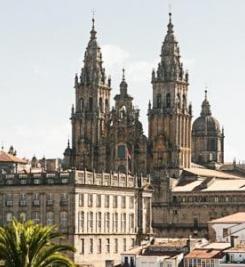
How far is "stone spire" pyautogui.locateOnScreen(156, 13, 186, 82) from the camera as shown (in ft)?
561

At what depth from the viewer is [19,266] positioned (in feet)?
161

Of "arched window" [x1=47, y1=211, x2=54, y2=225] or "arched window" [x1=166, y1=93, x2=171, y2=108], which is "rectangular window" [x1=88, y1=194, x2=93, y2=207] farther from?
"arched window" [x1=166, y1=93, x2=171, y2=108]

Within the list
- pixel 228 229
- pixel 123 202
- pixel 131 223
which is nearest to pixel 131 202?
pixel 123 202

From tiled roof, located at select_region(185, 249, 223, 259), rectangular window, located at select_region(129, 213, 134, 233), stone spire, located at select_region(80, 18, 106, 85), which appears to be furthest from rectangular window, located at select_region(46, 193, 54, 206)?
stone spire, located at select_region(80, 18, 106, 85)

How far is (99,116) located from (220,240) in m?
76.9

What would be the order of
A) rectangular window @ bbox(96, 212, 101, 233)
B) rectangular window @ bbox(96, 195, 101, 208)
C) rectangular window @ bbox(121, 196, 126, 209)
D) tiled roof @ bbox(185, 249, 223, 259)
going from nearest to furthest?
tiled roof @ bbox(185, 249, 223, 259)
rectangular window @ bbox(96, 212, 101, 233)
rectangular window @ bbox(96, 195, 101, 208)
rectangular window @ bbox(121, 196, 126, 209)

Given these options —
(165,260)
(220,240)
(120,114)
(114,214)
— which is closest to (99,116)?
(120,114)

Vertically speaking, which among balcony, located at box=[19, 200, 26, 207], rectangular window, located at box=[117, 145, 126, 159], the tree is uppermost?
rectangular window, located at box=[117, 145, 126, 159]

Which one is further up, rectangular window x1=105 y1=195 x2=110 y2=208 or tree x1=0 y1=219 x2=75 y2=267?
rectangular window x1=105 y1=195 x2=110 y2=208

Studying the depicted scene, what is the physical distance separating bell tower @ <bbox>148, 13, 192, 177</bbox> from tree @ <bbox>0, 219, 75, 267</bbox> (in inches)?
4701

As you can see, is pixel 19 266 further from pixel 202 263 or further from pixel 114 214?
pixel 114 214

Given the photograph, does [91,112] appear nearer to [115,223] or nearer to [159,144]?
[159,144]

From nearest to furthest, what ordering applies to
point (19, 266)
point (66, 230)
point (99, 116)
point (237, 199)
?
point (19, 266) → point (66, 230) → point (237, 199) → point (99, 116)

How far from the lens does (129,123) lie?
172 m
